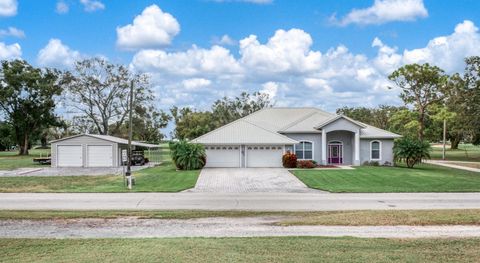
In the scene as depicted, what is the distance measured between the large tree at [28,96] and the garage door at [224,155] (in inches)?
1474

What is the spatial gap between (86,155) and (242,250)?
111 ft

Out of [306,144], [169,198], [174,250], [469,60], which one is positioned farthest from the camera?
[469,60]

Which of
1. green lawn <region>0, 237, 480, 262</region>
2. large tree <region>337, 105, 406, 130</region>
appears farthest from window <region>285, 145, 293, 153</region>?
large tree <region>337, 105, 406, 130</region>

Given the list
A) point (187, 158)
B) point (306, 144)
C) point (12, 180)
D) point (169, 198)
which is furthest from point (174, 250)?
point (306, 144)

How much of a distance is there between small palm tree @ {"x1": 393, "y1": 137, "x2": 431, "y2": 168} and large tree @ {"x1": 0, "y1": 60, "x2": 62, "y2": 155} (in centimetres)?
4880

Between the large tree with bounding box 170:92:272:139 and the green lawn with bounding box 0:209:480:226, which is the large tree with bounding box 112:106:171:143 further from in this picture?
the green lawn with bounding box 0:209:480:226

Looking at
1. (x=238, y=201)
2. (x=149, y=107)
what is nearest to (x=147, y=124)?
(x=149, y=107)

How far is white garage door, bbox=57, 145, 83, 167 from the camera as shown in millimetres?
39812

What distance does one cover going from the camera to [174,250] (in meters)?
8.88

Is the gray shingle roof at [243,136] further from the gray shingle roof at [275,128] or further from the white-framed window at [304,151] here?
the white-framed window at [304,151]

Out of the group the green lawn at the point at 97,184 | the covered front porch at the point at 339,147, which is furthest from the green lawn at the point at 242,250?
the covered front porch at the point at 339,147

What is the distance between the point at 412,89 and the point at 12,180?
44.0m

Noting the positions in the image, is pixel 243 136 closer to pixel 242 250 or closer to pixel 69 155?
pixel 69 155

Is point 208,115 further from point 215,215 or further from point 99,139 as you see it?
point 215,215
